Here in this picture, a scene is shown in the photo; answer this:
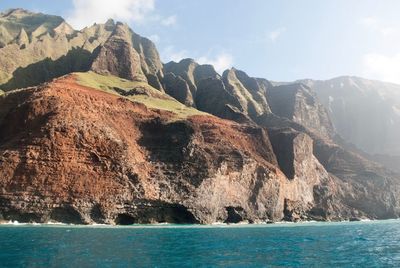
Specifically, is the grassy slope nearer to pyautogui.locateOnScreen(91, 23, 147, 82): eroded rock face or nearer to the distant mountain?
the distant mountain

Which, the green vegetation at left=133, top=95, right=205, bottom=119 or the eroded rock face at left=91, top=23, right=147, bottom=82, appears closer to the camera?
the green vegetation at left=133, top=95, right=205, bottom=119

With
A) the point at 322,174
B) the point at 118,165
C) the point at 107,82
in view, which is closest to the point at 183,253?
the point at 118,165

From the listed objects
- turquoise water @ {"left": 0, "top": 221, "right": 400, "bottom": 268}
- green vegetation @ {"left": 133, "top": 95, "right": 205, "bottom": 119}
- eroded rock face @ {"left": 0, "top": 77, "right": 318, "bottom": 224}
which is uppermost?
green vegetation @ {"left": 133, "top": 95, "right": 205, "bottom": 119}

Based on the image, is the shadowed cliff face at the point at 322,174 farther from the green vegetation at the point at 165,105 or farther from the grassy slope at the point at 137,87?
the grassy slope at the point at 137,87

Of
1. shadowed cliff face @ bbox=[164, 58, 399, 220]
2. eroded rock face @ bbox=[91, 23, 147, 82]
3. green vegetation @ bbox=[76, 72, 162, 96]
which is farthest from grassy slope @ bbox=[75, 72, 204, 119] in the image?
shadowed cliff face @ bbox=[164, 58, 399, 220]

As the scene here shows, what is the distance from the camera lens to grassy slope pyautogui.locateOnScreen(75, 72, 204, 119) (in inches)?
5357

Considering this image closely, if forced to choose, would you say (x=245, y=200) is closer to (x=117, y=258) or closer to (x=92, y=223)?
(x=92, y=223)

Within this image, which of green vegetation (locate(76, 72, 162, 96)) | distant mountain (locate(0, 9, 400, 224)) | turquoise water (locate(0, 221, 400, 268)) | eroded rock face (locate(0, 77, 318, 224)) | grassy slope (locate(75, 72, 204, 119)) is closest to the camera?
turquoise water (locate(0, 221, 400, 268))

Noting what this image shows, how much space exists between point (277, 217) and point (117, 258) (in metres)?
86.1

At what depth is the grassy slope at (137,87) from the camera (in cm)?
13607

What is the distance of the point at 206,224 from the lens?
98188 millimetres

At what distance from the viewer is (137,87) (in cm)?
14925

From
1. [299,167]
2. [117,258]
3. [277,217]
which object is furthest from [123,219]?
[299,167]

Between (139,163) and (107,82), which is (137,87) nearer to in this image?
(107,82)
